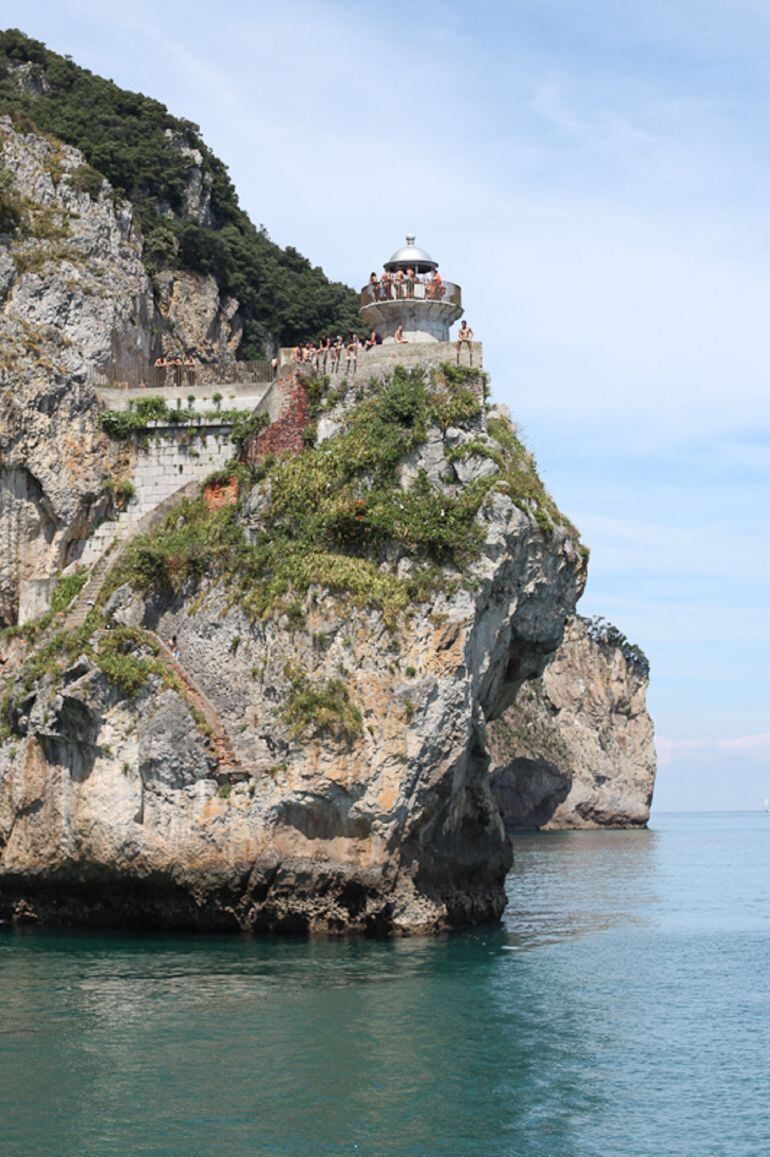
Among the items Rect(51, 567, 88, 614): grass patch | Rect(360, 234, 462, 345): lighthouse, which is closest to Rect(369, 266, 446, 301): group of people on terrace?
Rect(360, 234, 462, 345): lighthouse

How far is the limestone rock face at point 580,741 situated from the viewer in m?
106

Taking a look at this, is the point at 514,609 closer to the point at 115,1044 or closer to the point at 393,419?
the point at 393,419

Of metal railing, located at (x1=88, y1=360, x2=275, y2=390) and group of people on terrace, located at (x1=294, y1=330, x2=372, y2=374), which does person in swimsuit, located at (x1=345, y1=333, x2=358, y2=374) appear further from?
metal railing, located at (x1=88, y1=360, x2=275, y2=390)

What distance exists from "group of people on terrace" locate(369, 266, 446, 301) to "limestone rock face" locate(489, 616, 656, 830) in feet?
211

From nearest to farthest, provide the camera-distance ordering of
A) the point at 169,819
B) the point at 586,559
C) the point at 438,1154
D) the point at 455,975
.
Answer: the point at 438,1154
the point at 455,975
the point at 169,819
the point at 586,559

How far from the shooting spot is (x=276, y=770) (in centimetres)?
3269

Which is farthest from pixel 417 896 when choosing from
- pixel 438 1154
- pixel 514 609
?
pixel 438 1154

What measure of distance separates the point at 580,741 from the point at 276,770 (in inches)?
3315

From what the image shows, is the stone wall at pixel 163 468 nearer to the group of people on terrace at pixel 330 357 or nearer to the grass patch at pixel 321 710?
the group of people on terrace at pixel 330 357

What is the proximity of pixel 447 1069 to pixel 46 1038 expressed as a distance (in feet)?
22.4

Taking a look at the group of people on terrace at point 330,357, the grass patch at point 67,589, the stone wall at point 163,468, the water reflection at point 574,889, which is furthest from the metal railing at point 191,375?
the water reflection at point 574,889

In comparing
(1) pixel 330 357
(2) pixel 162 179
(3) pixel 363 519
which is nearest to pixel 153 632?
(3) pixel 363 519

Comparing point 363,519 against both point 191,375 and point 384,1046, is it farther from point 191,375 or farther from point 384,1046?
point 384,1046

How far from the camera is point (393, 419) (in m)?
35.8
